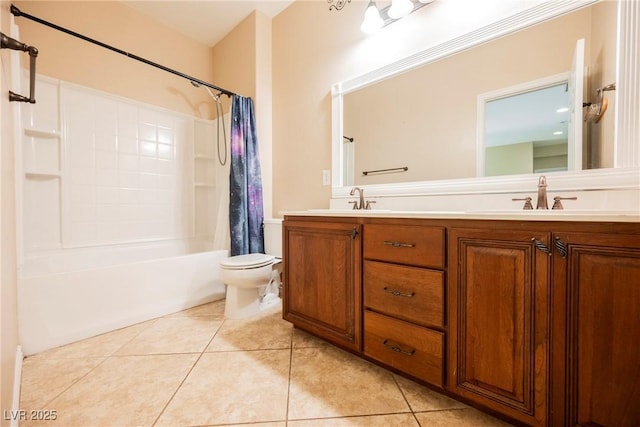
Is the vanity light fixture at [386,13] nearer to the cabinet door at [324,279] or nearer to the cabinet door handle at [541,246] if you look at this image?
the cabinet door at [324,279]

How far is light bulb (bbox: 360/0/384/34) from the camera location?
158cm

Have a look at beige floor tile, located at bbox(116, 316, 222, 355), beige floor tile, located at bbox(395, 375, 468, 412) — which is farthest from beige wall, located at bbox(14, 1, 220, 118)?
beige floor tile, located at bbox(395, 375, 468, 412)

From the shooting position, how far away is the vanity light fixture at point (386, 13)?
1.48 m

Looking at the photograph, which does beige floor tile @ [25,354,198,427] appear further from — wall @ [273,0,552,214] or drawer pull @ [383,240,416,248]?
wall @ [273,0,552,214]

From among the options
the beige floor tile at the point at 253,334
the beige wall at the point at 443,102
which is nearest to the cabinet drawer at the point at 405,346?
the beige floor tile at the point at 253,334

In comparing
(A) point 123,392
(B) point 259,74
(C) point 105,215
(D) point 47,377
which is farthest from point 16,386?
(B) point 259,74

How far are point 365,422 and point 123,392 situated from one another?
1018 millimetres

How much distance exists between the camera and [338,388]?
108cm

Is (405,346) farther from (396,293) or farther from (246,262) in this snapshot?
(246,262)

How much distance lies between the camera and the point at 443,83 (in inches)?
56.8

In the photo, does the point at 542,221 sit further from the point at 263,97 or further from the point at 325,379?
the point at 263,97

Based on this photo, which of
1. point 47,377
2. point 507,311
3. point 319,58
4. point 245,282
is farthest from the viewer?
point 319,58

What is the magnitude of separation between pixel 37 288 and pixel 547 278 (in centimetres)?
230

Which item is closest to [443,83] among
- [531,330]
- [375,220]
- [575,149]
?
[575,149]
